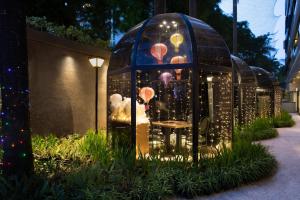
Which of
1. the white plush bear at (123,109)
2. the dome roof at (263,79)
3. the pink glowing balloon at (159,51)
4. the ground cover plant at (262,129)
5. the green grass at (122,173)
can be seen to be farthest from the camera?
the dome roof at (263,79)

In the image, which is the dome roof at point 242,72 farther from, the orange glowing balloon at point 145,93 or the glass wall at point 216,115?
the orange glowing balloon at point 145,93

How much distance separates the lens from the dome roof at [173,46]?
610 centimetres

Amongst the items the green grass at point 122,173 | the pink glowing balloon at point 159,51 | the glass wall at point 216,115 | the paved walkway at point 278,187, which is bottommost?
the paved walkway at point 278,187

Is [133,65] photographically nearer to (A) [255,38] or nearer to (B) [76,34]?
(B) [76,34]

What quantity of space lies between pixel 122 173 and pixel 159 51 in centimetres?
252

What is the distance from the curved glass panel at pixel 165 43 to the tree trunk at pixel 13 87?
2.42m

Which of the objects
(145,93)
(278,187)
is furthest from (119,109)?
(278,187)

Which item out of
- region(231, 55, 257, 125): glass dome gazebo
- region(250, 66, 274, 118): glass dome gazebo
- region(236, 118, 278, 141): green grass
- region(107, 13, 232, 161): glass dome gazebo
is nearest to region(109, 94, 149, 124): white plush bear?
region(107, 13, 232, 161): glass dome gazebo

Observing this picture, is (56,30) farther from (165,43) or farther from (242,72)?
(242,72)

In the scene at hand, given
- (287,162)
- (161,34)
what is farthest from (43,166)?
(287,162)

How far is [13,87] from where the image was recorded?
4.32 meters

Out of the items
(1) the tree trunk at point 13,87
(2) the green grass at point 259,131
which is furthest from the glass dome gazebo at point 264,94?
(1) the tree trunk at point 13,87

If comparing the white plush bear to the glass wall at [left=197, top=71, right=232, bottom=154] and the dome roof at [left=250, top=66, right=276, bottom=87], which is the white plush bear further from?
the dome roof at [left=250, top=66, right=276, bottom=87]

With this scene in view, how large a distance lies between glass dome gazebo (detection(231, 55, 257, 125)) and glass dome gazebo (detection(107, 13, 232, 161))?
3944mm
